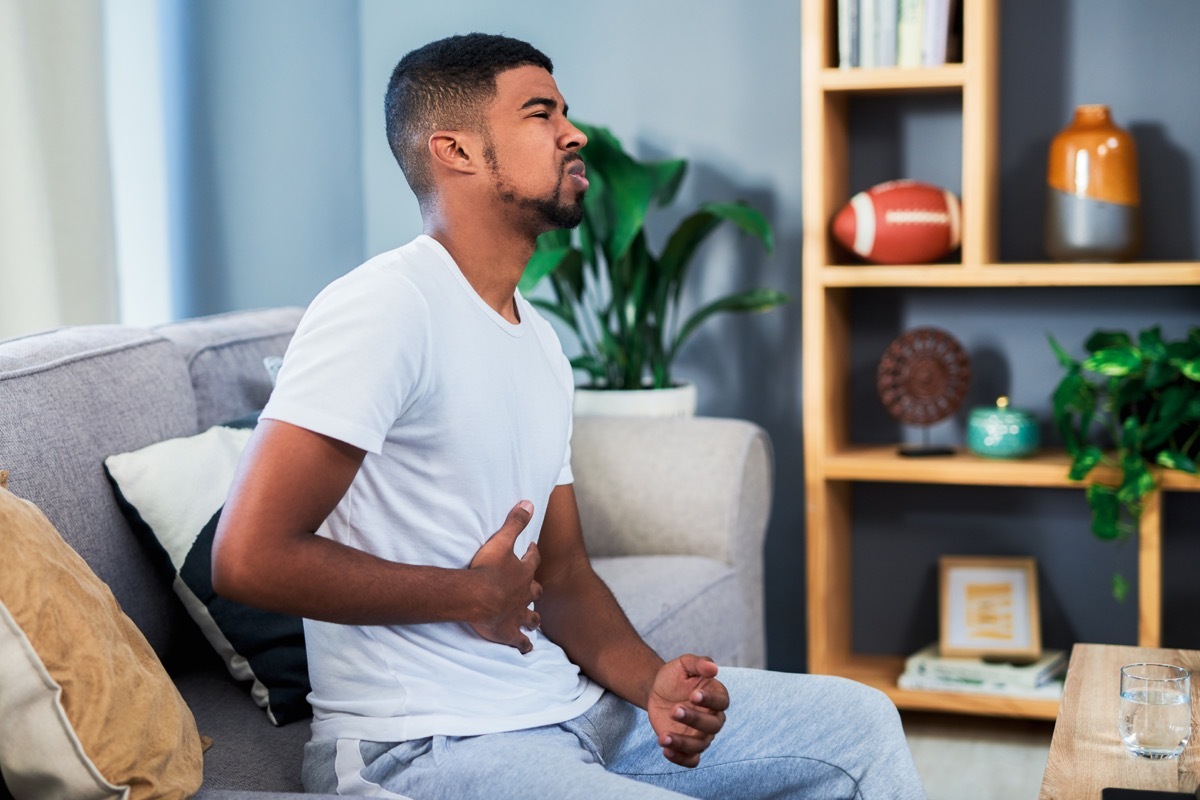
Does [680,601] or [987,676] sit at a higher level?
[680,601]

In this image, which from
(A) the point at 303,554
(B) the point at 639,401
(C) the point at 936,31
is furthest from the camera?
(B) the point at 639,401

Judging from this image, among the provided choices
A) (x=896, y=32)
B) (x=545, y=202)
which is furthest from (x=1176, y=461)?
(x=545, y=202)

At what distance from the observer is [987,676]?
2541mm

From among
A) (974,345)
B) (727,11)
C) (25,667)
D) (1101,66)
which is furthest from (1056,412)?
(25,667)

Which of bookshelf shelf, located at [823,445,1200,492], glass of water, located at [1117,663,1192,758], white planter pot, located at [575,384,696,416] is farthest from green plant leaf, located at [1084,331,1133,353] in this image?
glass of water, located at [1117,663,1192,758]

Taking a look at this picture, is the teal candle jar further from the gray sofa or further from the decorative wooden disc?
the gray sofa

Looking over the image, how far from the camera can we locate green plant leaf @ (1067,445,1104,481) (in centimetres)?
236

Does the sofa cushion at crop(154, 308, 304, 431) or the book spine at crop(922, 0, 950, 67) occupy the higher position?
the book spine at crop(922, 0, 950, 67)

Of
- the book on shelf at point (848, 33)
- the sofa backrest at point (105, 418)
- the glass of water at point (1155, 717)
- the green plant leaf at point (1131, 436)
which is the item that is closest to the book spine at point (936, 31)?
the book on shelf at point (848, 33)

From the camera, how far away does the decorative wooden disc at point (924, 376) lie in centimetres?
261

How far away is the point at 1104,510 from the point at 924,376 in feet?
1.45

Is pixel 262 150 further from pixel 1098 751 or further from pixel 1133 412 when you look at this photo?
pixel 1098 751

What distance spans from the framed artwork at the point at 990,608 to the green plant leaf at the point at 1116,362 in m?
0.55

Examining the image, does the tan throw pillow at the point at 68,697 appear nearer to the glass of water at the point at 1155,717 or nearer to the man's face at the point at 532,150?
the man's face at the point at 532,150
